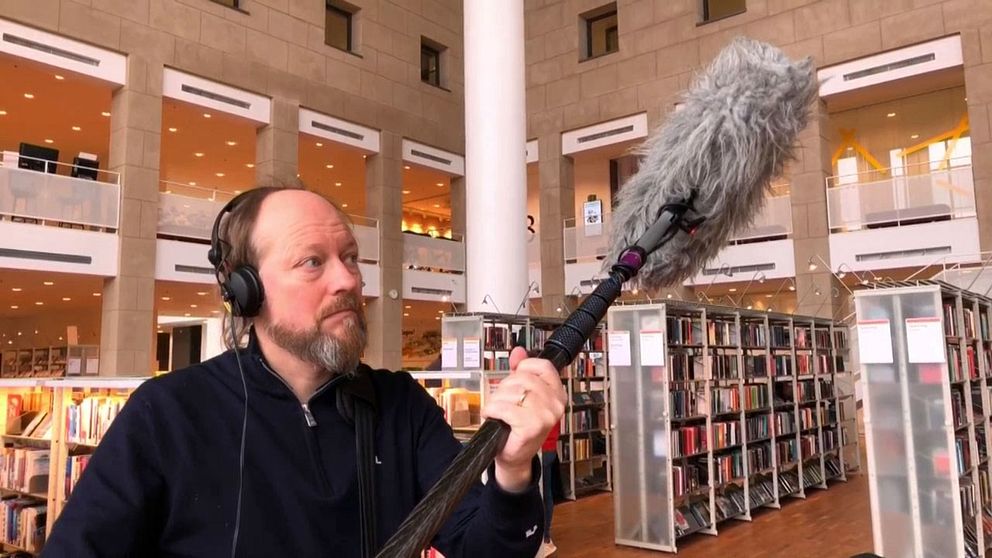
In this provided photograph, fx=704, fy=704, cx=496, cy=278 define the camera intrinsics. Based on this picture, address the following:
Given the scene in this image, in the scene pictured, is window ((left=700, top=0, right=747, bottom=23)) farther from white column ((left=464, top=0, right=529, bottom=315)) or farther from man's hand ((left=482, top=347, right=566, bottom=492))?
man's hand ((left=482, top=347, right=566, bottom=492))

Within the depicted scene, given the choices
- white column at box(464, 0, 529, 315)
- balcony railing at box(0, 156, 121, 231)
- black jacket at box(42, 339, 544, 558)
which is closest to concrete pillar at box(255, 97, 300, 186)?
balcony railing at box(0, 156, 121, 231)

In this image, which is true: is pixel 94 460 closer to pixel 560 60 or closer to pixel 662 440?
pixel 662 440

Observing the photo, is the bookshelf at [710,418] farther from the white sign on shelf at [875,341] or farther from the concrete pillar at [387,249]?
the concrete pillar at [387,249]

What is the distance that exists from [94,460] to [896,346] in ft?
18.6

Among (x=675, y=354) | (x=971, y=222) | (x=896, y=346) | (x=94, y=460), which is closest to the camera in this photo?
(x=94, y=460)

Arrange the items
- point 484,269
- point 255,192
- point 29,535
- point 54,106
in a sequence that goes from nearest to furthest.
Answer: point 255,192 < point 29,535 < point 484,269 < point 54,106

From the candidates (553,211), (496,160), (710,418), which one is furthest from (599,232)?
(710,418)

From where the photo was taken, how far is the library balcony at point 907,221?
11453mm

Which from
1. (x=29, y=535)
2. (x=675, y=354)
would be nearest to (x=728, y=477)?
(x=675, y=354)

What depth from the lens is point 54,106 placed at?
1269 centimetres

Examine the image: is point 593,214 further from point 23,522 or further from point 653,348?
point 23,522

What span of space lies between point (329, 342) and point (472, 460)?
562mm

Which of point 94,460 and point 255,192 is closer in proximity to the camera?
point 94,460

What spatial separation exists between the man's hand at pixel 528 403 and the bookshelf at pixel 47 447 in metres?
4.54
